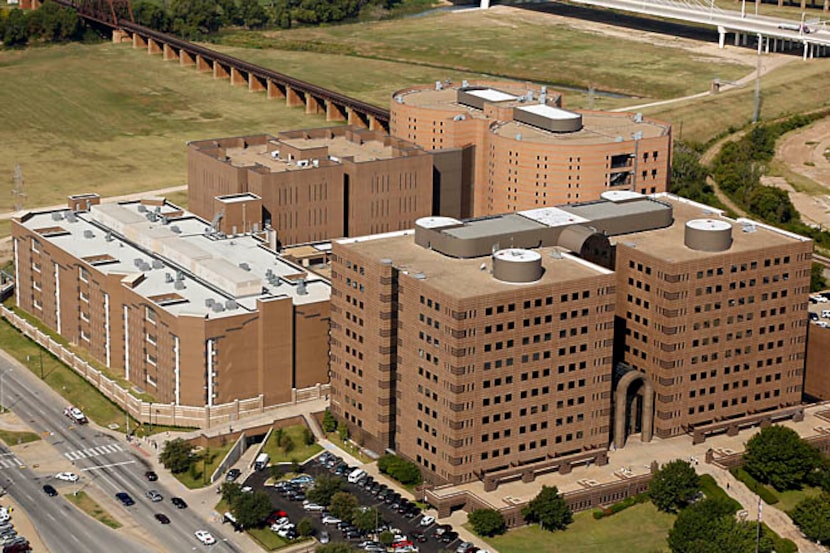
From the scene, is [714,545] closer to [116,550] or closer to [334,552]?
[334,552]

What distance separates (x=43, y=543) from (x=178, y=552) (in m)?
16.8

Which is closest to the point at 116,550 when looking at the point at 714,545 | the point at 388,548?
the point at 388,548

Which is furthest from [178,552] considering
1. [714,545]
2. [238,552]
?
[714,545]

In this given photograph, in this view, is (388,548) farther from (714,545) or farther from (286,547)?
(714,545)

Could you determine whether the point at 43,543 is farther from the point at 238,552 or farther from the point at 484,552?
the point at 484,552

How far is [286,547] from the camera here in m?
200

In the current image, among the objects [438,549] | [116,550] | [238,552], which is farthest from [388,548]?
[116,550]

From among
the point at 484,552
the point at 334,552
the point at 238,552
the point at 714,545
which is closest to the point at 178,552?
the point at 238,552

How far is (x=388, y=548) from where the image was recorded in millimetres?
199500

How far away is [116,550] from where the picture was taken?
648 ft

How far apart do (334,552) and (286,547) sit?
402 inches

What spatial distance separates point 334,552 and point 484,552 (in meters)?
19.6

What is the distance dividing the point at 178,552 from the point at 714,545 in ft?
213

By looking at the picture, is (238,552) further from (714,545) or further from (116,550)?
(714,545)
